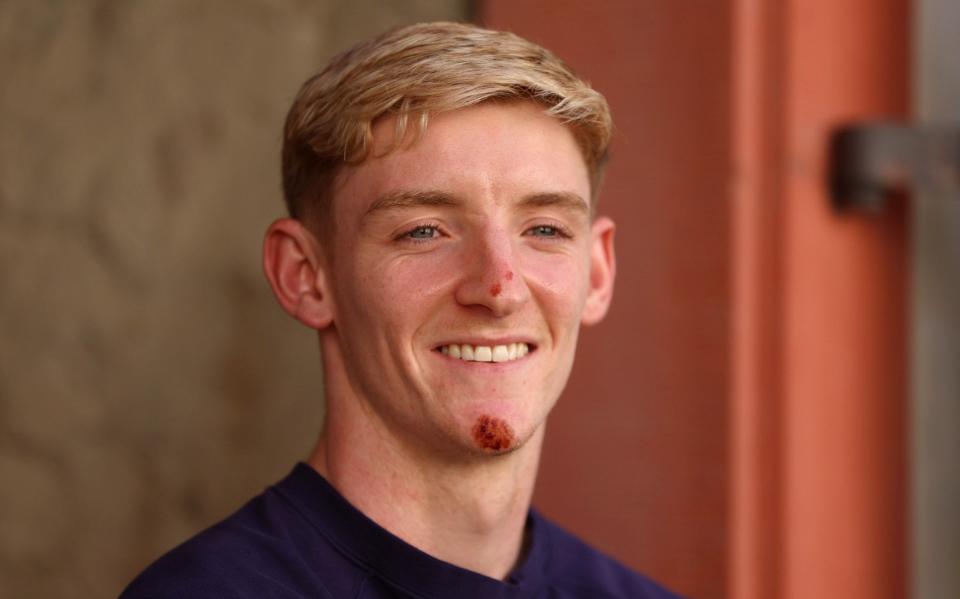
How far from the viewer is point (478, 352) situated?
1604 millimetres

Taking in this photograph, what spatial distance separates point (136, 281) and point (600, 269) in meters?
0.84

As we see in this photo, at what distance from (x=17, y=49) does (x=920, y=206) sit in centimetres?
160

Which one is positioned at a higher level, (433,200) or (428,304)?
(433,200)

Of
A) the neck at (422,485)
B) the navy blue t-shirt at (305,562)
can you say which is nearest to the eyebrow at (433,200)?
the neck at (422,485)

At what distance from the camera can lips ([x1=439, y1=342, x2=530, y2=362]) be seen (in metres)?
1.60

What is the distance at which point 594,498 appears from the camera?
245 centimetres

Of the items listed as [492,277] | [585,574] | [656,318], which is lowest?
[585,574]

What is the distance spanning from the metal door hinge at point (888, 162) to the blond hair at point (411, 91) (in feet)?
2.28

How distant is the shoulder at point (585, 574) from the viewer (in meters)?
1.83

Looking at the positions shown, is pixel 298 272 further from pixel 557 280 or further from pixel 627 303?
pixel 627 303

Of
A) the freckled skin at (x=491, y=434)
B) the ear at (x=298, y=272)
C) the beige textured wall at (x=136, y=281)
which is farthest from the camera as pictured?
the beige textured wall at (x=136, y=281)

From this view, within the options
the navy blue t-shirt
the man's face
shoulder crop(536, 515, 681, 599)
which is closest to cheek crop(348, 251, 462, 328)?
the man's face

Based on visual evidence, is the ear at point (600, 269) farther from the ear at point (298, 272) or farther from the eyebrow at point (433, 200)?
the ear at point (298, 272)

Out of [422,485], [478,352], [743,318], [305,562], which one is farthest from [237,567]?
[743,318]
